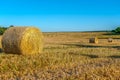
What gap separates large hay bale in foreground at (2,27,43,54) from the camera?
16391 millimetres

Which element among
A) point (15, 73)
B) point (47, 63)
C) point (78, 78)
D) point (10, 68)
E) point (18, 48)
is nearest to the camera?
point (78, 78)

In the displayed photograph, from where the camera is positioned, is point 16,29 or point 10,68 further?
point 16,29

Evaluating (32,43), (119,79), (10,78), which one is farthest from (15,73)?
(32,43)

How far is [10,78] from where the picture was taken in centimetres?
889

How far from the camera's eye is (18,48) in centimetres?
1634

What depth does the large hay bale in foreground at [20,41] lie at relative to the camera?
1639 centimetres

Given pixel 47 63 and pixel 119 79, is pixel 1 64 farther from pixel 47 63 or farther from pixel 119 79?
pixel 119 79

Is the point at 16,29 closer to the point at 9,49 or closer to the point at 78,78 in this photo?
the point at 9,49

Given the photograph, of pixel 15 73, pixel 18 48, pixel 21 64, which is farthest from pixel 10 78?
pixel 18 48

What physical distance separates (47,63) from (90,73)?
3.76 metres

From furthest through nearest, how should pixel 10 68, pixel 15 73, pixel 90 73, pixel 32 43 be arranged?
pixel 32 43, pixel 10 68, pixel 15 73, pixel 90 73

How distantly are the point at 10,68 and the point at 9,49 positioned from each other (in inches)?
212

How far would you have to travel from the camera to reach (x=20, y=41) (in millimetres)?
16500

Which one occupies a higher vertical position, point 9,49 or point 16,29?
point 16,29
